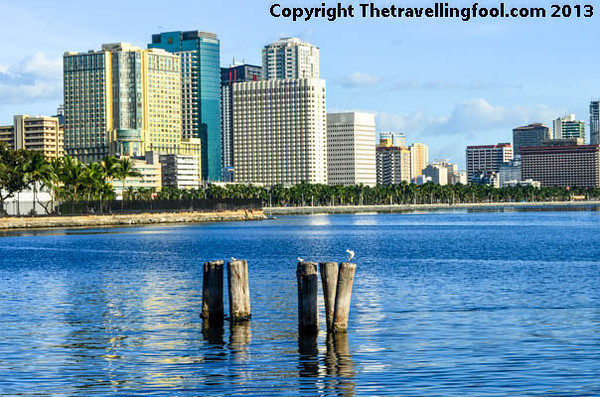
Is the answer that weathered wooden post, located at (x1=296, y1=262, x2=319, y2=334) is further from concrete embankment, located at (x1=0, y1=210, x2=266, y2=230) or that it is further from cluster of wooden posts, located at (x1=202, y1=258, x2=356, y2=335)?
concrete embankment, located at (x1=0, y1=210, x2=266, y2=230)

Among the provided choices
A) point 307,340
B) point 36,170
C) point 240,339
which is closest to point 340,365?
point 307,340

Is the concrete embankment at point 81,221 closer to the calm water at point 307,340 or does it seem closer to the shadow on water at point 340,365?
the calm water at point 307,340

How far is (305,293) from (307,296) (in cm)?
32

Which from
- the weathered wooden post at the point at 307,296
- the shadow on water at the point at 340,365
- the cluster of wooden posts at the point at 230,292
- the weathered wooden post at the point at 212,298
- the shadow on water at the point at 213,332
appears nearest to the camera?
the shadow on water at the point at 340,365

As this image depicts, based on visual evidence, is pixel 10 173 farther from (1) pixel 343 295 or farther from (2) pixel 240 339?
(1) pixel 343 295

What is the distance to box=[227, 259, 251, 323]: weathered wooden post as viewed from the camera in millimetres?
34938

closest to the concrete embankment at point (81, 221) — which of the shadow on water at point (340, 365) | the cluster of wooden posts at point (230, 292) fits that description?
the cluster of wooden posts at point (230, 292)

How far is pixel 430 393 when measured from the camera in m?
24.8

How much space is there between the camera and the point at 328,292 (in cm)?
3256

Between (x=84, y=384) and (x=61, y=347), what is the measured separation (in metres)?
6.94

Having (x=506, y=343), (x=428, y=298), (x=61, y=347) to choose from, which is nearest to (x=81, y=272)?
(x=428, y=298)

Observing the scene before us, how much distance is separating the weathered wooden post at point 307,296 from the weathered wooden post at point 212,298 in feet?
14.5

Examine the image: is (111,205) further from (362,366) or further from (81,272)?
(362,366)

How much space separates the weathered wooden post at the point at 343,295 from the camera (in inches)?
1243
